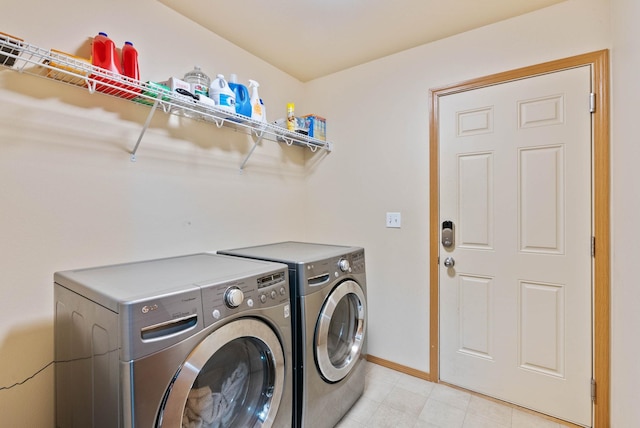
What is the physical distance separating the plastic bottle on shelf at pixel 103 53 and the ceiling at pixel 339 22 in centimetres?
54

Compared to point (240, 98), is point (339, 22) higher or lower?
higher

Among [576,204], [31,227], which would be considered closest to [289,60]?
[31,227]

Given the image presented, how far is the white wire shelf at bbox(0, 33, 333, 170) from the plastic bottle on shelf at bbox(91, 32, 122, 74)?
0.20ft

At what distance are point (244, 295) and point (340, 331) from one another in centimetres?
87

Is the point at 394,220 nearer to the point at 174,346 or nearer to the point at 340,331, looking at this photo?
the point at 340,331

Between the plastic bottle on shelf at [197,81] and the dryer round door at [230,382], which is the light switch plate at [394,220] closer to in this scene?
the dryer round door at [230,382]

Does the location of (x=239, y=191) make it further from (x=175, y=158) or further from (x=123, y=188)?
(x=123, y=188)

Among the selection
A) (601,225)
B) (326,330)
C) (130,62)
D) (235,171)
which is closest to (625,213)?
(601,225)

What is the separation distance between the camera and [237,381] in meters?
1.23

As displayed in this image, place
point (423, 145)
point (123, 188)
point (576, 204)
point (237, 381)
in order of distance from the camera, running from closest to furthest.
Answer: point (237, 381)
point (123, 188)
point (576, 204)
point (423, 145)

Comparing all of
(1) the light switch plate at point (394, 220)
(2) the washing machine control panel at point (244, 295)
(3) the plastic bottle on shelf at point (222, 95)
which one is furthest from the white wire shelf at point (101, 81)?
(1) the light switch plate at point (394, 220)

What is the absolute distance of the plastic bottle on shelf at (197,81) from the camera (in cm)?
167

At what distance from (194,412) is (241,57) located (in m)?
2.12

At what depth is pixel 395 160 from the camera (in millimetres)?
2285
